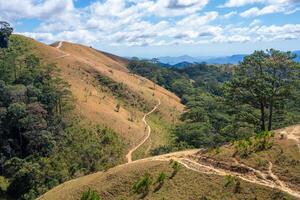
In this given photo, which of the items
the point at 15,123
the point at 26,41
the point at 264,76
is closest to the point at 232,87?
the point at 264,76

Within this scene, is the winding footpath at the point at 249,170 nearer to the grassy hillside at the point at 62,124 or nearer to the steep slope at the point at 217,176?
the steep slope at the point at 217,176

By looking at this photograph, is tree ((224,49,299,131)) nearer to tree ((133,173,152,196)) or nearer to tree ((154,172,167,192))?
tree ((154,172,167,192))

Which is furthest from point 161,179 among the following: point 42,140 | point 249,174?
point 42,140

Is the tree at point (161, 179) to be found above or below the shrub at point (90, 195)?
above

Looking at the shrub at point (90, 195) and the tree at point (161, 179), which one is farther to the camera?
the tree at point (161, 179)

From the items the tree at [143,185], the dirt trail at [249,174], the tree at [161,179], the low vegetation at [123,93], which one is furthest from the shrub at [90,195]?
the low vegetation at [123,93]

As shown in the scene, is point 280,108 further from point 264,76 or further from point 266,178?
point 266,178
